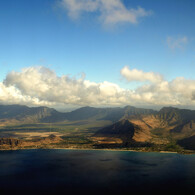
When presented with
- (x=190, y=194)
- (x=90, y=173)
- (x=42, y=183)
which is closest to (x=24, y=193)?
(x=42, y=183)

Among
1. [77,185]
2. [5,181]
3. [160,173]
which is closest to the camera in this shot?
[77,185]

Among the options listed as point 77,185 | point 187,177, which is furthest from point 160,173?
point 77,185

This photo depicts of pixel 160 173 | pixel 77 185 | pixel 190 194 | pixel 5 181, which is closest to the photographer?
pixel 190 194

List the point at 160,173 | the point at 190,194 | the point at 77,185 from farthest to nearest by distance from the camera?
the point at 160,173, the point at 77,185, the point at 190,194

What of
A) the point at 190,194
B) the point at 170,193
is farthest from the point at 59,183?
the point at 190,194

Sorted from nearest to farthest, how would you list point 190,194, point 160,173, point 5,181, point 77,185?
point 190,194, point 77,185, point 5,181, point 160,173

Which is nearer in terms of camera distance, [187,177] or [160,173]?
[187,177]

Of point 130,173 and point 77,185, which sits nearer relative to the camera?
point 77,185

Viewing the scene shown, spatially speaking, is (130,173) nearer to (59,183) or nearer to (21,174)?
(59,183)

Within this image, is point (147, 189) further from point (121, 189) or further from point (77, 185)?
point (77, 185)
